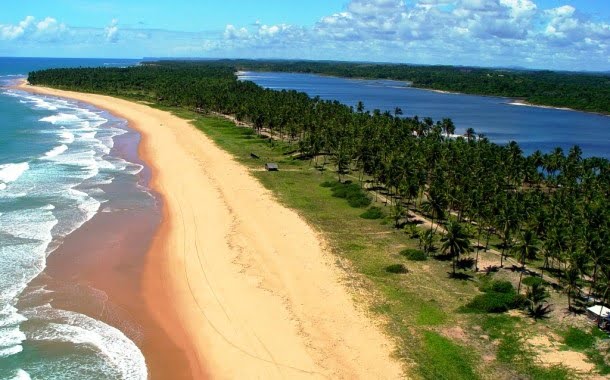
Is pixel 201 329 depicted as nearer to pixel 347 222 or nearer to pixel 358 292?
pixel 358 292

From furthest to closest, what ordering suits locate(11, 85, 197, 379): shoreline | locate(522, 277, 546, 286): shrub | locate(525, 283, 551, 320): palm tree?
locate(522, 277, 546, 286): shrub → locate(525, 283, 551, 320): palm tree → locate(11, 85, 197, 379): shoreline

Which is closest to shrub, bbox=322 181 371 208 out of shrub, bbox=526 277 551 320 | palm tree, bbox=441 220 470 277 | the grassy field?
the grassy field

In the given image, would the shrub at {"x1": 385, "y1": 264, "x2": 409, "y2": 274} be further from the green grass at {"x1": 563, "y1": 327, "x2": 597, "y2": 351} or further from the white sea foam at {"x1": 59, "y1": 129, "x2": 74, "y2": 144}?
the white sea foam at {"x1": 59, "y1": 129, "x2": 74, "y2": 144}

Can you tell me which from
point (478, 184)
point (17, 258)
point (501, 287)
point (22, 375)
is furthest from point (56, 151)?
point (501, 287)

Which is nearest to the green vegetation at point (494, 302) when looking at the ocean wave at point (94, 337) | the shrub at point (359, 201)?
the ocean wave at point (94, 337)

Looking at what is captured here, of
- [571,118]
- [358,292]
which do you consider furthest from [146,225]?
[571,118]

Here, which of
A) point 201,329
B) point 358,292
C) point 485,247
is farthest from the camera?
point 485,247
